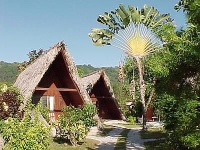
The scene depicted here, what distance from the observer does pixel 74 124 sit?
12117mm

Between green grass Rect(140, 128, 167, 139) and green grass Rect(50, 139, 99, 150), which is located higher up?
green grass Rect(140, 128, 167, 139)

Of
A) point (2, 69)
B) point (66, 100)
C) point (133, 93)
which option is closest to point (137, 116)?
point (133, 93)

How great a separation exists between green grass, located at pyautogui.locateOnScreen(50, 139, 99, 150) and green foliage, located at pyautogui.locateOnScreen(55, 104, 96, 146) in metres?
0.22

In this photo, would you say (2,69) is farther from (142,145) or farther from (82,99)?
(142,145)

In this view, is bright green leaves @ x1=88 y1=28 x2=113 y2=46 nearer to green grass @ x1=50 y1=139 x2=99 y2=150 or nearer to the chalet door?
the chalet door

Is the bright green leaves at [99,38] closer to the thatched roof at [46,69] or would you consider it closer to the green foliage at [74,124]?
the thatched roof at [46,69]

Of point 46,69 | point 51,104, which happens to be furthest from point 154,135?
point 51,104

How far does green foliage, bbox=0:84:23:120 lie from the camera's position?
46.2 feet

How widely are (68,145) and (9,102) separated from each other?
4.13m

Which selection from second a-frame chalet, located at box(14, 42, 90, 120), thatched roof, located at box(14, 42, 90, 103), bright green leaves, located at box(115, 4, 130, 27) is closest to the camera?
thatched roof, located at box(14, 42, 90, 103)

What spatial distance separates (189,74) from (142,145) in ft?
22.8

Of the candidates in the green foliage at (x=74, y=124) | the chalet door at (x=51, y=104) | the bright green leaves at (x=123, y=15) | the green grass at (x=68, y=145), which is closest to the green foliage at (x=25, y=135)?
the green grass at (x=68, y=145)

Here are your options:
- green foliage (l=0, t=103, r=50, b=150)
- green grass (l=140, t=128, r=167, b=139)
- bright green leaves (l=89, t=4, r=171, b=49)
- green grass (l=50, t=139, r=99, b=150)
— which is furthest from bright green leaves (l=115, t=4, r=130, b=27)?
green foliage (l=0, t=103, r=50, b=150)

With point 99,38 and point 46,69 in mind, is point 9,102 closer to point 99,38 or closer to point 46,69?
point 46,69
